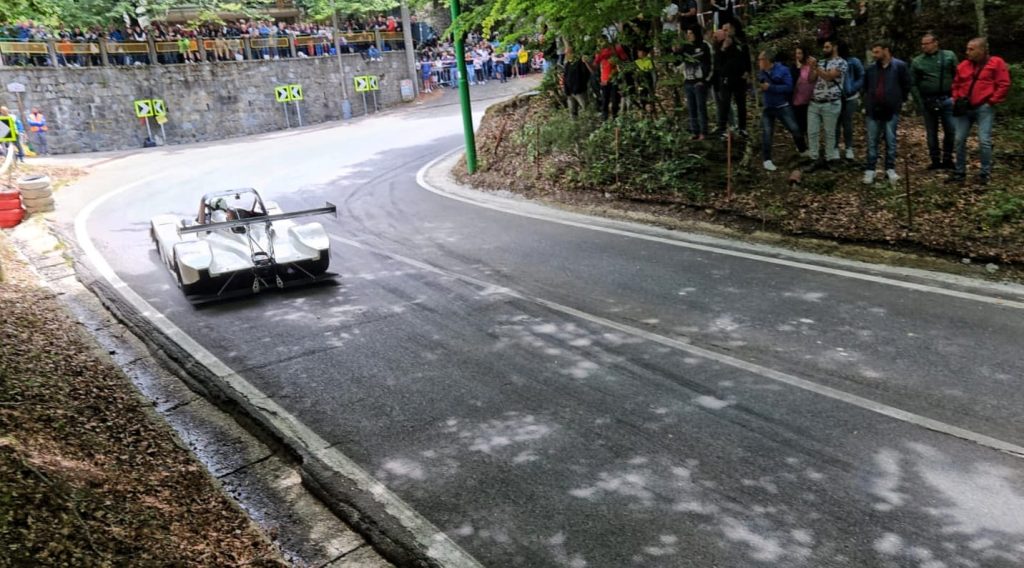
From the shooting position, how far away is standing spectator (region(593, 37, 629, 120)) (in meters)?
13.8

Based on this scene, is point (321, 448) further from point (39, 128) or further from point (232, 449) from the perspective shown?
point (39, 128)

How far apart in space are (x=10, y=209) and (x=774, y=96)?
1442 cm

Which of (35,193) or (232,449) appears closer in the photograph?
(232,449)

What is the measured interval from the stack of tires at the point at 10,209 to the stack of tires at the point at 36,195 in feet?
1.72

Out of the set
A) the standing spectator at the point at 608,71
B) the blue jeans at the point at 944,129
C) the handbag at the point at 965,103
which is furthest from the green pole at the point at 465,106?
the handbag at the point at 965,103

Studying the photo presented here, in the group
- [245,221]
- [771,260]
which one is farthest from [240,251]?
[771,260]

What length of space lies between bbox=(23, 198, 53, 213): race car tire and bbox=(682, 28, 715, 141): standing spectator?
1339 cm

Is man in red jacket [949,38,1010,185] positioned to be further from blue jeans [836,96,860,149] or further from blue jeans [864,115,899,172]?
Result: blue jeans [836,96,860,149]

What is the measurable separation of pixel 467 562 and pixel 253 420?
2.71m

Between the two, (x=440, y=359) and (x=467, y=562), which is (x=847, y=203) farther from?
(x=467, y=562)

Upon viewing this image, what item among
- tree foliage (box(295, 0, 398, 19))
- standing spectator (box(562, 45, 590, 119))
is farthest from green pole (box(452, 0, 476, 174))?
tree foliage (box(295, 0, 398, 19))

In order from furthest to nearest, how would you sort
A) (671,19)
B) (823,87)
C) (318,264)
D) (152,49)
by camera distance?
(152,49) < (671,19) < (823,87) < (318,264)

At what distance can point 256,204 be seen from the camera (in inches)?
414

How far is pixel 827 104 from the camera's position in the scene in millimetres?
10703
